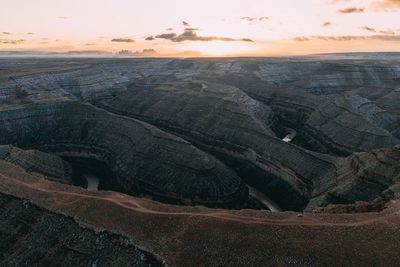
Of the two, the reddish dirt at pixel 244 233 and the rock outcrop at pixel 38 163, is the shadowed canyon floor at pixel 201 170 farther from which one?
the rock outcrop at pixel 38 163

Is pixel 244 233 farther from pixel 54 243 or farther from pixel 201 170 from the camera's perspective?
pixel 201 170

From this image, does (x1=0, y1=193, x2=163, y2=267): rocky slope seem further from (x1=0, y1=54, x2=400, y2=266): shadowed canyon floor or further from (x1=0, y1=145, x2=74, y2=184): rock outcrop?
(x1=0, y1=145, x2=74, y2=184): rock outcrop

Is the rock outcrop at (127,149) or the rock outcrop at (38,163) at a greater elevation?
the rock outcrop at (38,163)

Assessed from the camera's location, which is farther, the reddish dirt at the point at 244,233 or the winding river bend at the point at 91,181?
the winding river bend at the point at 91,181

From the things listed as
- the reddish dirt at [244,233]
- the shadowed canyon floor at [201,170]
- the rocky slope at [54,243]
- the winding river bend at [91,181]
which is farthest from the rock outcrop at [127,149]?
the rocky slope at [54,243]

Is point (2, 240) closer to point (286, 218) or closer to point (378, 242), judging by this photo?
point (286, 218)

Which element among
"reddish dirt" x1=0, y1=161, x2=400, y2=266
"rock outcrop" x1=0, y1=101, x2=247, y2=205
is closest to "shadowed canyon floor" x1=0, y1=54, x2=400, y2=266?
"reddish dirt" x1=0, y1=161, x2=400, y2=266
